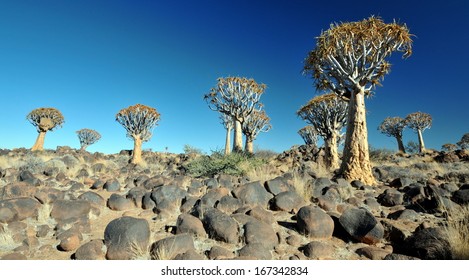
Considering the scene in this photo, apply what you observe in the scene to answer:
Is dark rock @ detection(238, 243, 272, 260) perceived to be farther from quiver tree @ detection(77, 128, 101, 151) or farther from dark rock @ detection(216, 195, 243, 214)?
quiver tree @ detection(77, 128, 101, 151)

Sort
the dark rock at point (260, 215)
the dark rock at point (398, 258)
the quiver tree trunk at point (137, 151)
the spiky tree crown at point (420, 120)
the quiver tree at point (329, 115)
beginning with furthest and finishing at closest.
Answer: the spiky tree crown at point (420, 120) < the quiver tree trunk at point (137, 151) < the quiver tree at point (329, 115) < the dark rock at point (260, 215) < the dark rock at point (398, 258)

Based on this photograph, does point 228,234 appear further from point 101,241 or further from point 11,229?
point 11,229

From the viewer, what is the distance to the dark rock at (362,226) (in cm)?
348

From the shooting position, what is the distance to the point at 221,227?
356 centimetres

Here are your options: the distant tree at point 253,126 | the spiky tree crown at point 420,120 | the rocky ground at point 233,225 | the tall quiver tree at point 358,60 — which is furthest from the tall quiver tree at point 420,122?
the rocky ground at point 233,225

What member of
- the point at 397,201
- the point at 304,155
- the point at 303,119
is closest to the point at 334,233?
the point at 397,201

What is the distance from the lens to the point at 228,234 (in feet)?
11.4

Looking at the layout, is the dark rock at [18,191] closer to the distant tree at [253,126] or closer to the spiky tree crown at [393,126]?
the distant tree at [253,126]

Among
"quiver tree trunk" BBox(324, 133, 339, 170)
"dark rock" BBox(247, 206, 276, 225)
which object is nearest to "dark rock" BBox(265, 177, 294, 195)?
"dark rock" BBox(247, 206, 276, 225)

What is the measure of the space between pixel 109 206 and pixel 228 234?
9.02 feet

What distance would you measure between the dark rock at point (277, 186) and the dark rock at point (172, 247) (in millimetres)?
2556

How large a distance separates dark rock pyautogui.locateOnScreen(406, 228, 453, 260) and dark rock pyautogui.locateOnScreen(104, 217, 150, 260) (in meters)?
2.92

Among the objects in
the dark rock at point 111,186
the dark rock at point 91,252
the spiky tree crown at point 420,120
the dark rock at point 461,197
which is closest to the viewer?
the dark rock at point 91,252

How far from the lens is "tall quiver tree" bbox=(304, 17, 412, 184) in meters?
8.10
